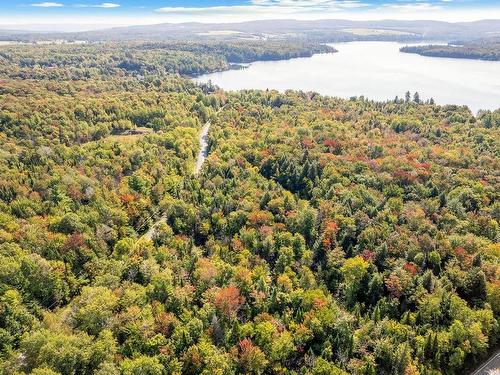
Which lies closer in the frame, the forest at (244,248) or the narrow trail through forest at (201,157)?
the forest at (244,248)

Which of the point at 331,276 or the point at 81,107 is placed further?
the point at 81,107

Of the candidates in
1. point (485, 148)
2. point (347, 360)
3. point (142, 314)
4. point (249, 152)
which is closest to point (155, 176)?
→ point (249, 152)

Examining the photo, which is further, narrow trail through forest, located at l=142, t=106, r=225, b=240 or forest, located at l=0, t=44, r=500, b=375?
narrow trail through forest, located at l=142, t=106, r=225, b=240

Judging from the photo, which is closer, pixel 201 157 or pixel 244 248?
pixel 244 248

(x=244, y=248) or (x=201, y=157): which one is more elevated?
(x=201, y=157)

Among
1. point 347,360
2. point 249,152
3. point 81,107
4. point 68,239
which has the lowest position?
point 347,360

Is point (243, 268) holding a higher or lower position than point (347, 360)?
higher

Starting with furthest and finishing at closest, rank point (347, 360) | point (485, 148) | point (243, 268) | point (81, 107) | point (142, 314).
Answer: point (81, 107) → point (485, 148) → point (243, 268) → point (142, 314) → point (347, 360)

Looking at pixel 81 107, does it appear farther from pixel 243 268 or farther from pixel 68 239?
pixel 243 268
